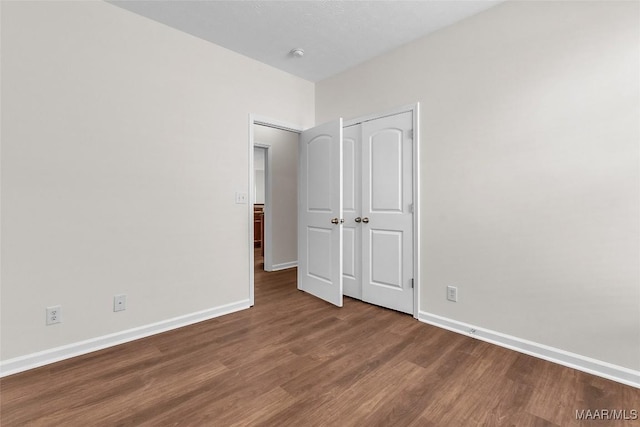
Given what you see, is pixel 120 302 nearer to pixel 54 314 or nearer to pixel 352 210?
pixel 54 314

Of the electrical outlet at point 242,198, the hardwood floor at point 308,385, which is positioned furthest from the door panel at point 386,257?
the electrical outlet at point 242,198

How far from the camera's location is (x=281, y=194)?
4.93 m

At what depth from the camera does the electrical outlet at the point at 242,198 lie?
3006 mm

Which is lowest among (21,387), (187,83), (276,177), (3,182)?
(21,387)

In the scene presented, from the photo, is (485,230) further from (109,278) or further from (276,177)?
(276,177)

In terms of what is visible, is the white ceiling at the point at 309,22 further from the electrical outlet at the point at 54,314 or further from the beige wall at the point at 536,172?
the electrical outlet at the point at 54,314

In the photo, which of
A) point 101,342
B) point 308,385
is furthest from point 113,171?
point 308,385

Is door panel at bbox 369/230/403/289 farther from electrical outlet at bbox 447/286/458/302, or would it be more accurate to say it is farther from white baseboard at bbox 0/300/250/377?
white baseboard at bbox 0/300/250/377

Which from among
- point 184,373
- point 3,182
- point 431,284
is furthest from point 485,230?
point 3,182

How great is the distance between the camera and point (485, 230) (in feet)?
7.66

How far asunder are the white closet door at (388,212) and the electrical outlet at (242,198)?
4.08ft

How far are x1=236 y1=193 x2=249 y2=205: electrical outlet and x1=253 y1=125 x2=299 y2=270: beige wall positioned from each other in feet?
5.71

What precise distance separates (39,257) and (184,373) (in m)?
1.27

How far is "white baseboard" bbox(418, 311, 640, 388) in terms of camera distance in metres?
1.77
